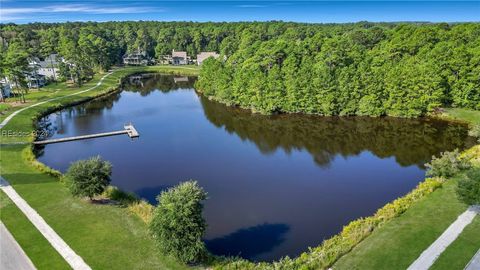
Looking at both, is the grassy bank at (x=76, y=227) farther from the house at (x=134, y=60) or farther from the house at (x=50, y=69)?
the house at (x=134, y=60)

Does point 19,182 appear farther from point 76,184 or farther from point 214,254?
point 214,254

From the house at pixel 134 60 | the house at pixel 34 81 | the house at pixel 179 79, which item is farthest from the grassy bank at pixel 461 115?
the house at pixel 134 60

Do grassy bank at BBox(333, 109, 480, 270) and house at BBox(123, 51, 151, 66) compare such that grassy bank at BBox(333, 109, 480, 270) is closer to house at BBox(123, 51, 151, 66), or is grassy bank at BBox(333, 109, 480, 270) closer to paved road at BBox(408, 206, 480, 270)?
paved road at BBox(408, 206, 480, 270)

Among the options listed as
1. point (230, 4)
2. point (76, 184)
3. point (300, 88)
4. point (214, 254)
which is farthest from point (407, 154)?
point (230, 4)

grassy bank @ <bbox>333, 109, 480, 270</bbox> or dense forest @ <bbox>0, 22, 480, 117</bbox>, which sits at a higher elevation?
dense forest @ <bbox>0, 22, 480, 117</bbox>

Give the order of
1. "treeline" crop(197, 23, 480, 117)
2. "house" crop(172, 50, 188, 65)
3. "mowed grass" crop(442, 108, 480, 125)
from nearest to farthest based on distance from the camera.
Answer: "mowed grass" crop(442, 108, 480, 125)
"treeline" crop(197, 23, 480, 117)
"house" crop(172, 50, 188, 65)

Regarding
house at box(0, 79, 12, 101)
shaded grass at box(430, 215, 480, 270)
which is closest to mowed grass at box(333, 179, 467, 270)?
shaded grass at box(430, 215, 480, 270)
